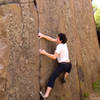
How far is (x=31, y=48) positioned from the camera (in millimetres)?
5395

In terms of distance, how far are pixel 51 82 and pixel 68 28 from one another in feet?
6.51

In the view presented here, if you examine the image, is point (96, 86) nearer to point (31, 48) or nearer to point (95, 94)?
point (95, 94)

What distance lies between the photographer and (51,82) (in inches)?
211

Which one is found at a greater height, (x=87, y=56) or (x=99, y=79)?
(x=87, y=56)

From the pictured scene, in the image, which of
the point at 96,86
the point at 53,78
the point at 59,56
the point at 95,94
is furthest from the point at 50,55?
the point at 96,86

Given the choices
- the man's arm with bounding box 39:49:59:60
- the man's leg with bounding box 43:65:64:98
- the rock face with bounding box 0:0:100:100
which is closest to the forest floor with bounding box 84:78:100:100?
the rock face with bounding box 0:0:100:100

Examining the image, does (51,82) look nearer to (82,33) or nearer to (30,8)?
(30,8)

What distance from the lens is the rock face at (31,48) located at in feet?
16.6

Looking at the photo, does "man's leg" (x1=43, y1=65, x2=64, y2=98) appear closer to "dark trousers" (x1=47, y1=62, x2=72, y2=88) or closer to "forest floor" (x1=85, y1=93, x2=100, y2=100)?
"dark trousers" (x1=47, y1=62, x2=72, y2=88)

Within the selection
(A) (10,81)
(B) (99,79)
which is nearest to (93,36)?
(B) (99,79)

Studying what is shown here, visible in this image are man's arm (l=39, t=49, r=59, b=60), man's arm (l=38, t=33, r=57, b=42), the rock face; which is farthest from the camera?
man's arm (l=38, t=33, r=57, b=42)

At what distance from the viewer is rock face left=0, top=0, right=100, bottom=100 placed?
505 centimetres

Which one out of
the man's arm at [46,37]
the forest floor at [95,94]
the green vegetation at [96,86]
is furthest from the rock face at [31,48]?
the green vegetation at [96,86]

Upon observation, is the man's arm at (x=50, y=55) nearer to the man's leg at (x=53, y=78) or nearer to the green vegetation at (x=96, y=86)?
the man's leg at (x=53, y=78)
